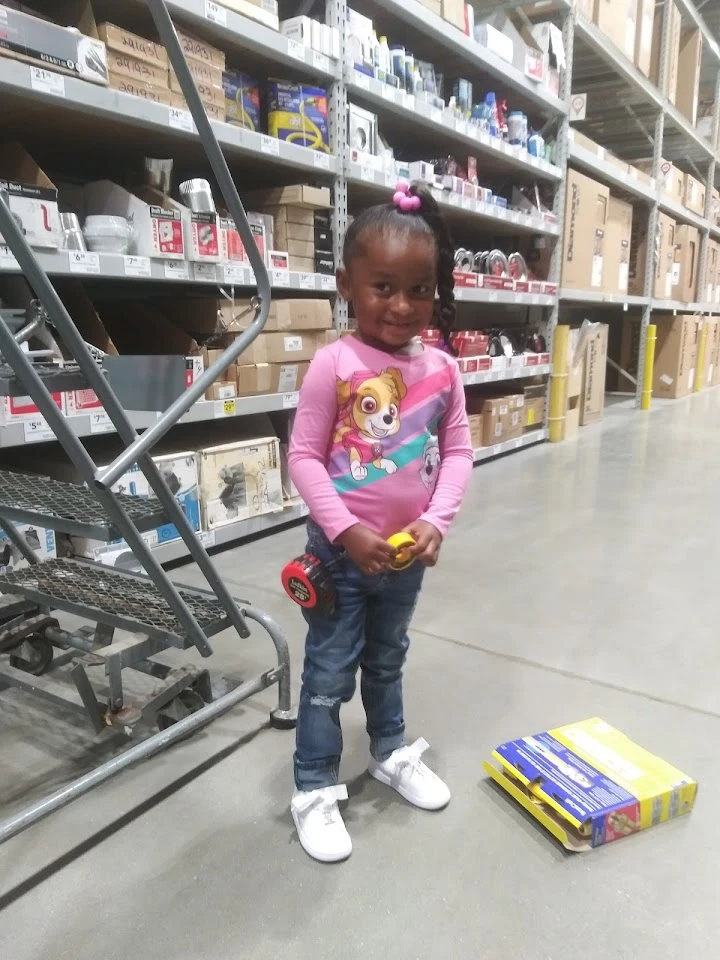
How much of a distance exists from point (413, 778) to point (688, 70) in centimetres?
690

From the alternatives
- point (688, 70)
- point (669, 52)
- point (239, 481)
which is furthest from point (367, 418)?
point (688, 70)

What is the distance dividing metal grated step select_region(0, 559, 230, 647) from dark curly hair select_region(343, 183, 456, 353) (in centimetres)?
66

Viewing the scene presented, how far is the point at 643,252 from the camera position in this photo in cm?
577

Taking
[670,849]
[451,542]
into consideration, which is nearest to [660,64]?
[451,542]

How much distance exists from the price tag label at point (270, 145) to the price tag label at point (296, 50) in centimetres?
28

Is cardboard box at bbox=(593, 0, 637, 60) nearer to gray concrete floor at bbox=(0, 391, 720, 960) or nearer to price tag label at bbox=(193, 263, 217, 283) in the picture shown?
price tag label at bbox=(193, 263, 217, 283)

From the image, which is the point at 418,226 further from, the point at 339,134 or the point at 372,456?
the point at 339,134

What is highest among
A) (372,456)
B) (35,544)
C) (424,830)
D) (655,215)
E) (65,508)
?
(655,215)

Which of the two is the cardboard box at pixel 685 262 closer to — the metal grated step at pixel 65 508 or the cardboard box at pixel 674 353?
the cardboard box at pixel 674 353

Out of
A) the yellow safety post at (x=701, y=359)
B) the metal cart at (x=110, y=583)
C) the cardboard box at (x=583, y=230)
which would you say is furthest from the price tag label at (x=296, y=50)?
the yellow safety post at (x=701, y=359)

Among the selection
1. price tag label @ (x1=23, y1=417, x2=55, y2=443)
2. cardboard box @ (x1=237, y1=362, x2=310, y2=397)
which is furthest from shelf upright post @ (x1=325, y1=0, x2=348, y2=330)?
price tag label @ (x1=23, y1=417, x2=55, y2=443)

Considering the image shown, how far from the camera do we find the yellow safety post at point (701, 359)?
7.13m

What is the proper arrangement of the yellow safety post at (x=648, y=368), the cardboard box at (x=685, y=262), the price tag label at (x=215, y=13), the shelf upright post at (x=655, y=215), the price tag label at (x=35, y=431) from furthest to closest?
1. the cardboard box at (x=685, y=262)
2. the yellow safety post at (x=648, y=368)
3. the shelf upright post at (x=655, y=215)
4. the price tag label at (x=215, y=13)
5. the price tag label at (x=35, y=431)

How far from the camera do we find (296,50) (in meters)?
2.23
